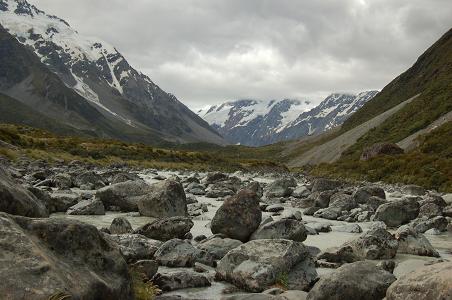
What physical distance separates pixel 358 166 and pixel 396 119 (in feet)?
226

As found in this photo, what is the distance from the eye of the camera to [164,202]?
78.5 ft

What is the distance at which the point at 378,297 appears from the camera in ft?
35.0

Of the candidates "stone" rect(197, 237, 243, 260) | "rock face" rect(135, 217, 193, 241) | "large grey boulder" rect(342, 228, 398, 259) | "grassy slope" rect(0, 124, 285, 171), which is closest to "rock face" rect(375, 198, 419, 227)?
"large grey boulder" rect(342, 228, 398, 259)

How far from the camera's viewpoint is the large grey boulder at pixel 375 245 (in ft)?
51.1

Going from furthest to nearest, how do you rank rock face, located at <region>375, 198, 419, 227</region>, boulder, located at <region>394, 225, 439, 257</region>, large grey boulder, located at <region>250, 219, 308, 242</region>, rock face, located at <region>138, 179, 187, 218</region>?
rock face, located at <region>375, 198, 419, 227</region> → rock face, located at <region>138, 179, 187, 218</region> → large grey boulder, located at <region>250, 219, 308, 242</region> → boulder, located at <region>394, 225, 439, 257</region>

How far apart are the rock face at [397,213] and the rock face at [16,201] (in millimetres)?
17347

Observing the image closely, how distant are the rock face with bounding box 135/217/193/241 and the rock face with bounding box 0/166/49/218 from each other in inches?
188

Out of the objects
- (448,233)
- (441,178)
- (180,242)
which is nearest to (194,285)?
(180,242)

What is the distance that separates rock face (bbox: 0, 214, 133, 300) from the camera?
277 inches

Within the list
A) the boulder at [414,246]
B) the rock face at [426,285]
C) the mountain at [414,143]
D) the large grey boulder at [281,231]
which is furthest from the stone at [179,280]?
the mountain at [414,143]

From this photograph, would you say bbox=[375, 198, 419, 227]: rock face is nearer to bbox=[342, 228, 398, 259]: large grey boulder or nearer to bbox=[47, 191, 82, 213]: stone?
bbox=[342, 228, 398, 259]: large grey boulder

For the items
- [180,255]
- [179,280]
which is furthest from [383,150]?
[179,280]

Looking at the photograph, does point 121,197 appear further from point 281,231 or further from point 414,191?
point 414,191

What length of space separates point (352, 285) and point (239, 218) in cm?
794
